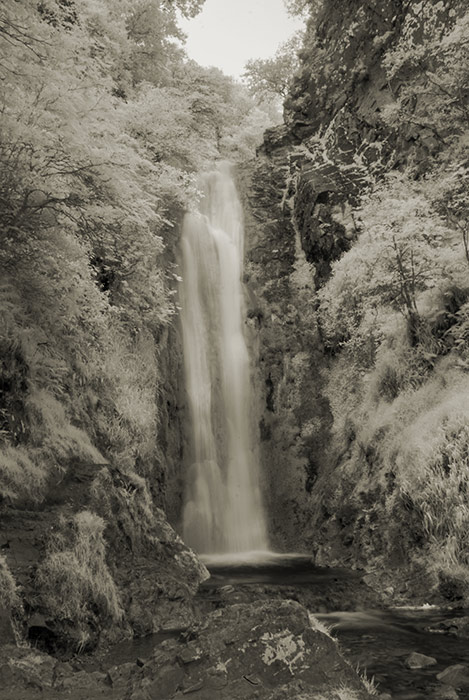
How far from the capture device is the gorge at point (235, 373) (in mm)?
6094

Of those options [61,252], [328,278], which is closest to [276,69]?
[328,278]

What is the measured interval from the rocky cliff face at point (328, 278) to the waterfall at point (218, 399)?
573mm

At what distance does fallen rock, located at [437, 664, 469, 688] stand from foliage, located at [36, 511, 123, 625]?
3.75 m

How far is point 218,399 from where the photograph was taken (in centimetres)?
1625

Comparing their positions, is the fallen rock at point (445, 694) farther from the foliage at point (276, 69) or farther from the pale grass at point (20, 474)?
the foliage at point (276, 69)

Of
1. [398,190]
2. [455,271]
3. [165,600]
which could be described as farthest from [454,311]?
[165,600]

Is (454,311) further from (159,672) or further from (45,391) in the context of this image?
(159,672)

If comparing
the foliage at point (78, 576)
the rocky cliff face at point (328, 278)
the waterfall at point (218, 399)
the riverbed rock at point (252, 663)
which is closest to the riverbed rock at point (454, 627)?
the rocky cliff face at point (328, 278)

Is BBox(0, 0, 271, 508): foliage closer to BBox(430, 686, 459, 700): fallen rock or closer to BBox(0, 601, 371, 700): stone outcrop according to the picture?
BBox(0, 601, 371, 700): stone outcrop

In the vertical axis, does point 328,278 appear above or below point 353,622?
above

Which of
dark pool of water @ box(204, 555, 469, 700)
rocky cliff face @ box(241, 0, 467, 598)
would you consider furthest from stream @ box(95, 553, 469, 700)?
rocky cliff face @ box(241, 0, 467, 598)

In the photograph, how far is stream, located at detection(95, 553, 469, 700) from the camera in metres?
5.59

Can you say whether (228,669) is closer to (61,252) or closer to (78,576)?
(78,576)

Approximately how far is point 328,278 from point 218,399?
5.23 metres
